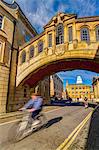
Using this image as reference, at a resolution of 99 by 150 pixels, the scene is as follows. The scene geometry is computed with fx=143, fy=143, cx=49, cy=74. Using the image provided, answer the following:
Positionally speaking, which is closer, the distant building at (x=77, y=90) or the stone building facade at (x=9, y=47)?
the stone building facade at (x=9, y=47)

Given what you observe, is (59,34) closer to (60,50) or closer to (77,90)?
(60,50)

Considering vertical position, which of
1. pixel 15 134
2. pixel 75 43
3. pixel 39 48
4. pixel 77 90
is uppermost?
pixel 39 48

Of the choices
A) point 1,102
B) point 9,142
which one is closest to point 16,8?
point 1,102

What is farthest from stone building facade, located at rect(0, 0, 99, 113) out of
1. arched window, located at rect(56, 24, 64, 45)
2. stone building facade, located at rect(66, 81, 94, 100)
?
stone building facade, located at rect(66, 81, 94, 100)

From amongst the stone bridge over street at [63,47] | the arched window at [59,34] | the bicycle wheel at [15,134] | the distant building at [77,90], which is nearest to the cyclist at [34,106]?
the bicycle wheel at [15,134]

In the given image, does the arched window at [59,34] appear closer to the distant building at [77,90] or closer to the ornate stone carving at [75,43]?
the ornate stone carving at [75,43]

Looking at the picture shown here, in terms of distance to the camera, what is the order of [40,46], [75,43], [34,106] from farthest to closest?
1. [40,46]
2. [75,43]
3. [34,106]

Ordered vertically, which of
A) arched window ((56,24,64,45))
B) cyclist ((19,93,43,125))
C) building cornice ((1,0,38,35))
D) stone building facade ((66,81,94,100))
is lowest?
cyclist ((19,93,43,125))

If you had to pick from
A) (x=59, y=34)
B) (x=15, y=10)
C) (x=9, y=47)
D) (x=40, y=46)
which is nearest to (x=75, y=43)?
(x=59, y=34)

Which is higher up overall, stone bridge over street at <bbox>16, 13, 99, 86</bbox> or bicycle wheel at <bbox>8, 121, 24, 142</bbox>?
stone bridge over street at <bbox>16, 13, 99, 86</bbox>

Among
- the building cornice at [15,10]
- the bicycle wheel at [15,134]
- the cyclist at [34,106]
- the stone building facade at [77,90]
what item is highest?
the building cornice at [15,10]

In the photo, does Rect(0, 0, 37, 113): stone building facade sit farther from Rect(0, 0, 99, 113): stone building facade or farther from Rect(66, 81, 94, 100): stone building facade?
Rect(66, 81, 94, 100): stone building facade

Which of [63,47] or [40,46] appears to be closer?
[63,47]

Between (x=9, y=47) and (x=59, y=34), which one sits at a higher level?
(x=59, y=34)
